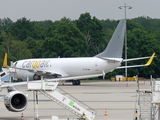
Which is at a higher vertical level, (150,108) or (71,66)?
(71,66)

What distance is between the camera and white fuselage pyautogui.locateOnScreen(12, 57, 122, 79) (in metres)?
57.3

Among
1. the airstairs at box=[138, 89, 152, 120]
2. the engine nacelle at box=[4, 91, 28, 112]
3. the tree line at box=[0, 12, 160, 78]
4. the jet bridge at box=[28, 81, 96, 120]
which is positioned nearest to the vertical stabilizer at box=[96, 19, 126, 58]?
the airstairs at box=[138, 89, 152, 120]

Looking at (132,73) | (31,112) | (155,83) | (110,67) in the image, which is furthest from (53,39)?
(155,83)

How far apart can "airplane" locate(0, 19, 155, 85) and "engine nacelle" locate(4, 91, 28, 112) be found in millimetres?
28960

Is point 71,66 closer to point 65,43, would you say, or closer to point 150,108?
point 150,108

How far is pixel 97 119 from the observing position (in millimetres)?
23328

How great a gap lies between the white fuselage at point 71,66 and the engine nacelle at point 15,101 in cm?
3341

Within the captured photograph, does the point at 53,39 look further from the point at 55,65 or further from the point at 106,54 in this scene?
the point at 106,54

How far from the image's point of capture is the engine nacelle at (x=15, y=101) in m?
22.9

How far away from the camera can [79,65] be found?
5956 cm

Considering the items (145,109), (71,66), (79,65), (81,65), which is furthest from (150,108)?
(71,66)

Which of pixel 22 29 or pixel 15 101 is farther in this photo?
pixel 22 29

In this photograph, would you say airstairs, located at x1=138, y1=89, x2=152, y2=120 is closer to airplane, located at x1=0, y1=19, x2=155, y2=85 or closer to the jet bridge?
the jet bridge

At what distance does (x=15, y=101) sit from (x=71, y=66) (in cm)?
3765
